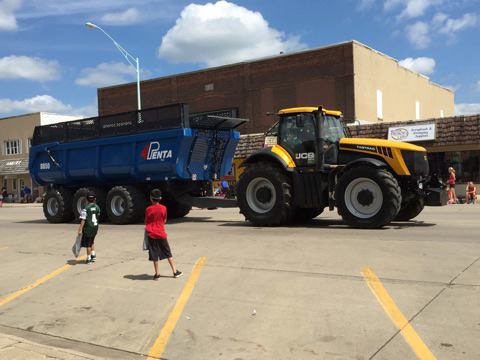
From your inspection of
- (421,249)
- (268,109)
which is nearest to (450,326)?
(421,249)

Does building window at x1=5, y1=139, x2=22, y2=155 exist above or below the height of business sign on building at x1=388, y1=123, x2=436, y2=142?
above

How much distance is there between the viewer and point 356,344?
4828mm

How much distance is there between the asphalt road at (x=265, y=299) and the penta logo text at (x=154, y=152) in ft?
14.1

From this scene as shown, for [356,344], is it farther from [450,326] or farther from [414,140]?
[414,140]

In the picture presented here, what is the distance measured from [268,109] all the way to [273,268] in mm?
34763

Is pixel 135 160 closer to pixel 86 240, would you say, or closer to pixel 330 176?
pixel 330 176

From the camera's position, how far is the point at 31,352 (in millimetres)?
5109

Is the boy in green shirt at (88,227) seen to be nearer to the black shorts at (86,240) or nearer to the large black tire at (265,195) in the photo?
the black shorts at (86,240)

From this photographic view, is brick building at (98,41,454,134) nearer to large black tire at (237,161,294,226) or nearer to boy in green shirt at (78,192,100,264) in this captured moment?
large black tire at (237,161,294,226)

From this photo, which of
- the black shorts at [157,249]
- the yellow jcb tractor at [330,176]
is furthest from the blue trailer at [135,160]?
the black shorts at [157,249]

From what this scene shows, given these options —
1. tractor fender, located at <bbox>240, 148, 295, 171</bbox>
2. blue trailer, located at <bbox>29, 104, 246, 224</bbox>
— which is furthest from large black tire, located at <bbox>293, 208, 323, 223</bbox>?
blue trailer, located at <bbox>29, 104, 246, 224</bbox>

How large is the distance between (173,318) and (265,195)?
24.5ft

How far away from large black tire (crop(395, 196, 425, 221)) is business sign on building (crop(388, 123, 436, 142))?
13240 mm

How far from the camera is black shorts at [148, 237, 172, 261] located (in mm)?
7621
